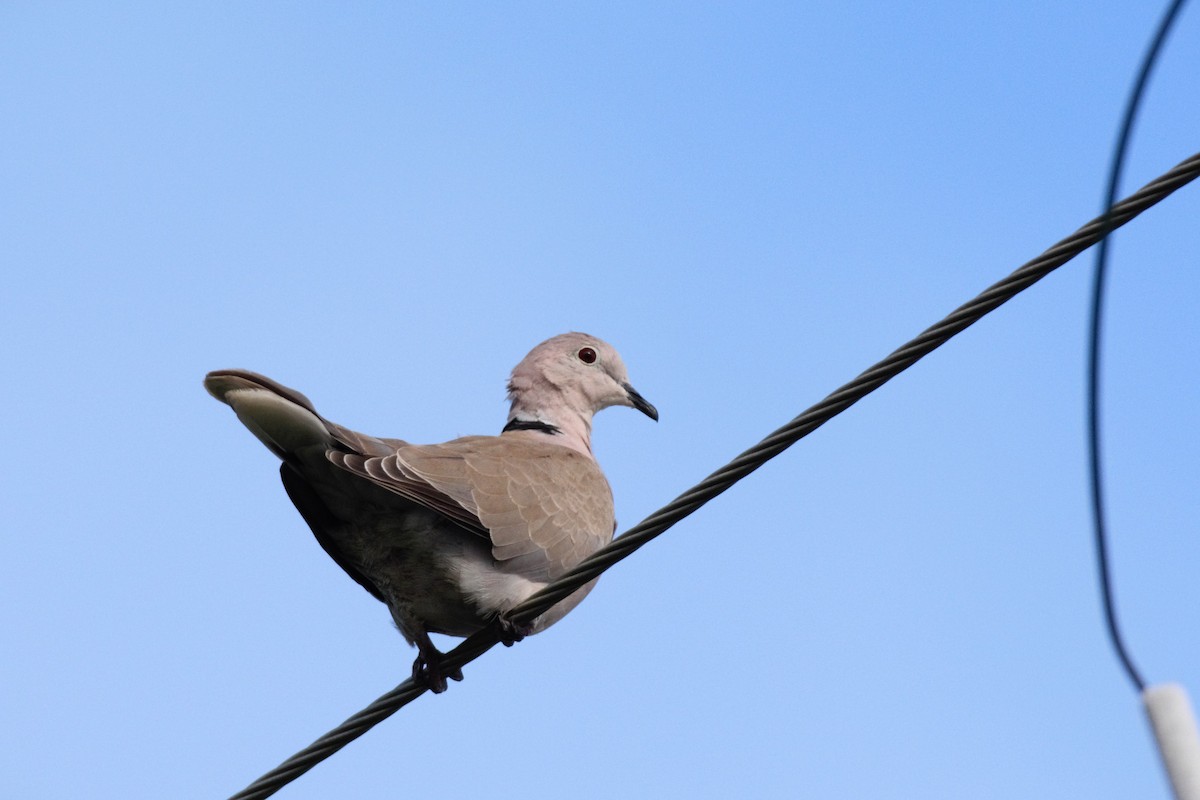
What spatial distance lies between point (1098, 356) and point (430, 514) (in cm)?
277

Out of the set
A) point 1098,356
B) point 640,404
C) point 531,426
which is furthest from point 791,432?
point 640,404

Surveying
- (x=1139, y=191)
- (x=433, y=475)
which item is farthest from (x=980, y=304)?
(x=433, y=475)

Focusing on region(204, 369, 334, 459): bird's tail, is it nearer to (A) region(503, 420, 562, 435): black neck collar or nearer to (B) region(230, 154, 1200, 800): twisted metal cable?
(B) region(230, 154, 1200, 800): twisted metal cable

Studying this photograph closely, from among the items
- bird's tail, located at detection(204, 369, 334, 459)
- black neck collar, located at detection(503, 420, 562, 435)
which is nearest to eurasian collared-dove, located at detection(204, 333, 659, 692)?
bird's tail, located at detection(204, 369, 334, 459)

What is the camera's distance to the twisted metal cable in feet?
9.34

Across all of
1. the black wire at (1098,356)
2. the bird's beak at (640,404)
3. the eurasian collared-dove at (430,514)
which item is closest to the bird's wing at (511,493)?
the eurasian collared-dove at (430,514)

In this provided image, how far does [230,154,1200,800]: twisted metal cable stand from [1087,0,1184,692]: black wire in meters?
0.82

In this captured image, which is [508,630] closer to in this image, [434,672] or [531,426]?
[434,672]

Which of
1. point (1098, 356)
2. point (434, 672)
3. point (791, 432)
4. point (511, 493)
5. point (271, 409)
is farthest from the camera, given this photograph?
point (511, 493)

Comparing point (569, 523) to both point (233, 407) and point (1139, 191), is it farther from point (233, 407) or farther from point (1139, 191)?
point (1139, 191)

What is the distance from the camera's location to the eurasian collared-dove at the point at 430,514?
405 cm

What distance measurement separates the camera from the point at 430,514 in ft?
14.1

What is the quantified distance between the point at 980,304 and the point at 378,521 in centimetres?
214

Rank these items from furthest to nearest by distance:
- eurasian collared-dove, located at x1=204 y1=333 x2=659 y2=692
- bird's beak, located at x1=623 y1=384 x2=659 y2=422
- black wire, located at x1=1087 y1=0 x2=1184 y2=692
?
bird's beak, located at x1=623 y1=384 x2=659 y2=422 < eurasian collared-dove, located at x1=204 y1=333 x2=659 y2=692 < black wire, located at x1=1087 y1=0 x2=1184 y2=692
